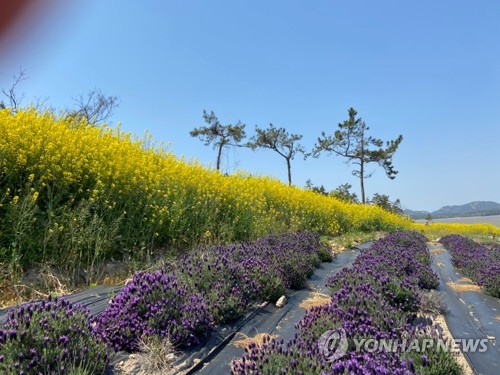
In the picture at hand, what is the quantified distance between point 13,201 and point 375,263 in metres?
4.74

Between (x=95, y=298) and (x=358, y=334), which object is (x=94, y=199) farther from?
(x=358, y=334)

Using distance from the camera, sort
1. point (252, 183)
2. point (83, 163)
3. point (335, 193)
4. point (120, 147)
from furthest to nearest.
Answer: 1. point (335, 193)
2. point (252, 183)
3. point (120, 147)
4. point (83, 163)

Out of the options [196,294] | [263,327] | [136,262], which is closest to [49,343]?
[196,294]

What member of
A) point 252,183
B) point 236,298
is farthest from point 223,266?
point 252,183

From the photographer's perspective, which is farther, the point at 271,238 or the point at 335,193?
the point at 335,193

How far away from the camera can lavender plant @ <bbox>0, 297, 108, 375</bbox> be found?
6.79 ft

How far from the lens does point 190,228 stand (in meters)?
6.79

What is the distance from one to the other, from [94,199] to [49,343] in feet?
10.4

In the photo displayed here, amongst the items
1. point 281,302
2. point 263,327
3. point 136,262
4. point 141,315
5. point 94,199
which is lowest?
point 263,327

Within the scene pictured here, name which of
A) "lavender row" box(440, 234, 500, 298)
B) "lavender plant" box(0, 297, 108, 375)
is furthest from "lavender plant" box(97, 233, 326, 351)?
"lavender row" box(440, 234, 500, 298)

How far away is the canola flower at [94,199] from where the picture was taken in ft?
14.7

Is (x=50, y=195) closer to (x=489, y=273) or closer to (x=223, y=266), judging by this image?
(x=223, y=266)

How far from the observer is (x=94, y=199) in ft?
16.6

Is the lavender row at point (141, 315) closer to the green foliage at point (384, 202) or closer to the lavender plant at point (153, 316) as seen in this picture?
the lavender plant at point (153, 316)
